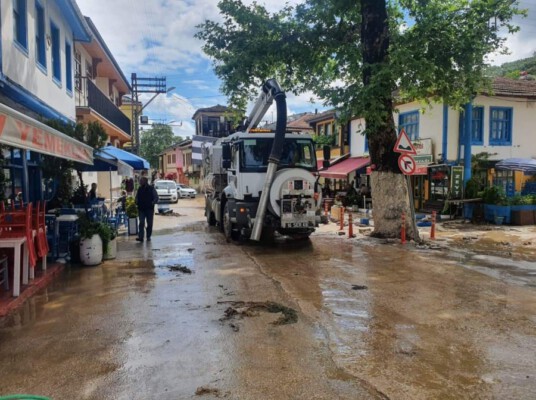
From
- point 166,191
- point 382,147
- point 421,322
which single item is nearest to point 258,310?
point 421,322

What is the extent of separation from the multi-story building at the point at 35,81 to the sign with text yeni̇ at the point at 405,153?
284 inches

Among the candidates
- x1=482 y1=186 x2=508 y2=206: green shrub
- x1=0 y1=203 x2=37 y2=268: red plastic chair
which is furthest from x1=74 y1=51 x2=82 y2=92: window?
x1=482 y1=186 x2=508 y2=206: green shrub

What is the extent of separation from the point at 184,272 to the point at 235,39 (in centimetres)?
766

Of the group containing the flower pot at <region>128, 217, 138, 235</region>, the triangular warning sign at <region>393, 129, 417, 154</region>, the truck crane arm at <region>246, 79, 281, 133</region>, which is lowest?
the flower pot at <region>128, 217, 138, 235</region>

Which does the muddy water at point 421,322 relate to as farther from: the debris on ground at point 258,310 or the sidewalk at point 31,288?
the sidewalk at point 31,288

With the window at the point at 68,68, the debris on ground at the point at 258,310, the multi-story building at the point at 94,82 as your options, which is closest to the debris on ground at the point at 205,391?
the debris on ground at the point at 258,310

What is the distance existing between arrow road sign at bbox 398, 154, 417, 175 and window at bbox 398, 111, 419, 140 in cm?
1003

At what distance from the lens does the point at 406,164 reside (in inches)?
451

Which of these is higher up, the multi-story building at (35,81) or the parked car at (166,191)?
the multi-story building at (35,81)

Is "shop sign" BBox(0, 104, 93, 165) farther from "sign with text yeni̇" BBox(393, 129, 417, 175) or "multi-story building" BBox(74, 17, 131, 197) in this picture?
"multi-story building" BBox(74, 17, 131, 197)

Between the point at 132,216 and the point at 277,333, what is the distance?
1010 cm

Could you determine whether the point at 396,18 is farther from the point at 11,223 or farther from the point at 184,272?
the point at 11,223

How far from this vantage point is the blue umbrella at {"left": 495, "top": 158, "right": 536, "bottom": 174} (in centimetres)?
1809

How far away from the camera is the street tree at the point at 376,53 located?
36.9ft
